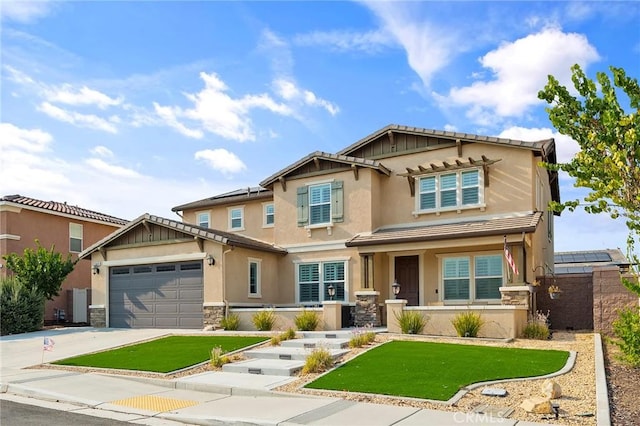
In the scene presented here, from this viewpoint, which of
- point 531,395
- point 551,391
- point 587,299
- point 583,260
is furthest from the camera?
point 583,260

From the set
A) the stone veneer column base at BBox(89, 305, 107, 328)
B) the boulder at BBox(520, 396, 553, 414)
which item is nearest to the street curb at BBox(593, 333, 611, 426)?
the boulder at BBox(520, 396, 553, 414)

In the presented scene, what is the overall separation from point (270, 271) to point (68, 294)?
1216cm

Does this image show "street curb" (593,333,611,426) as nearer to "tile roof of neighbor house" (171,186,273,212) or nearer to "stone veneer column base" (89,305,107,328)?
"tile roof of neighbor house" (171,186,273,212)

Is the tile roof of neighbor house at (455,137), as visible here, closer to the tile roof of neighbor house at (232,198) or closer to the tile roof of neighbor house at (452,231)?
the tile roof of neighbor house at (452,231)

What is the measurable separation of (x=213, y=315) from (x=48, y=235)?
1281 centimetres

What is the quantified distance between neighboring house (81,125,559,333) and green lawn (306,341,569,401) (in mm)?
4880

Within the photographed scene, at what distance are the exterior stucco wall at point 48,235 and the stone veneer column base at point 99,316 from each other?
471 centimetres

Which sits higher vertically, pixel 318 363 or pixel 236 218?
pixel 236 218

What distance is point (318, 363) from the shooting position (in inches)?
502

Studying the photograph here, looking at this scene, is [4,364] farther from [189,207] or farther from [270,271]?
[189,207]

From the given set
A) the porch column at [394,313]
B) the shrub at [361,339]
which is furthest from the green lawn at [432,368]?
the porch column at [394,313]

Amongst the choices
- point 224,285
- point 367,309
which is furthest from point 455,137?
point 224,285

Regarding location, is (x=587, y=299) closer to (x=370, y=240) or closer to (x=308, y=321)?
(x=370, y=240)

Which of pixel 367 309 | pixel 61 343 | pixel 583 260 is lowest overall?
pixel 61 343
